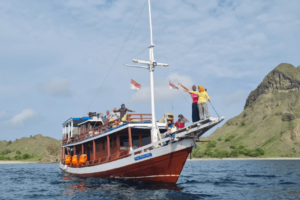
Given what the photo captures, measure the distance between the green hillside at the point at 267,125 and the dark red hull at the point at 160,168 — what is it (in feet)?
251

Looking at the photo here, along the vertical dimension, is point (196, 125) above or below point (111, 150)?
above

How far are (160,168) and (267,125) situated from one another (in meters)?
102

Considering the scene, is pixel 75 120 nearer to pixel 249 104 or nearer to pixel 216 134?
pixel 216 134

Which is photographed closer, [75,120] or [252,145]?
[75,120]

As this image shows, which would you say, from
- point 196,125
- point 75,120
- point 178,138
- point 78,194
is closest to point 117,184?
point 78,194

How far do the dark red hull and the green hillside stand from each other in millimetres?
76604

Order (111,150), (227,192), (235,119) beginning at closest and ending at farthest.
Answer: (227,192)
(111,150)
(235,119)

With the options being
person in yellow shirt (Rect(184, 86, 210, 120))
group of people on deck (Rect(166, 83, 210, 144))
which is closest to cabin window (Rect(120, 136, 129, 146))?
group of people on deck (Rect(166, 83, 210, 144))

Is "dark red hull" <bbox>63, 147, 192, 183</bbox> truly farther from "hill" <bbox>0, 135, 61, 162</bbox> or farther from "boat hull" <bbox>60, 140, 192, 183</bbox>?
"hill" <bbox>0, 135, 61, 162</bbox>

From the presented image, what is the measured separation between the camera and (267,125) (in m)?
109

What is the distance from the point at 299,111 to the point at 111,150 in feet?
356

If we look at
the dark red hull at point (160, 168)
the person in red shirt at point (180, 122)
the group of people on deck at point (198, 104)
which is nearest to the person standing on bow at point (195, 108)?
the group of people on deck at point (198, 104)

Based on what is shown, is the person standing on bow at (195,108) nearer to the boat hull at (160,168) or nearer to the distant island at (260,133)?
the boat hull at (160,168)

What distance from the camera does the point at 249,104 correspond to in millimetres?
145000
